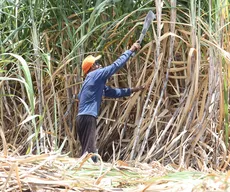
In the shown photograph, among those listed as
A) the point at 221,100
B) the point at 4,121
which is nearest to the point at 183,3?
the point at 221,100

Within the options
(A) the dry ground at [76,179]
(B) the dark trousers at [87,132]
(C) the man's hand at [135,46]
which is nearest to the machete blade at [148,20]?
(C) the man's hand at [135,46]

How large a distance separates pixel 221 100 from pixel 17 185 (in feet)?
5.35

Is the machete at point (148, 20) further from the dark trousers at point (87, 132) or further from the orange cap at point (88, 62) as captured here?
the dark trousers at point (87, 132)

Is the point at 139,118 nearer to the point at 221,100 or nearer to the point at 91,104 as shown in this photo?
the point at 91,104

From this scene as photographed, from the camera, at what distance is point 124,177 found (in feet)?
6.64

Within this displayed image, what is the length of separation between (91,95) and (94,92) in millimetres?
29

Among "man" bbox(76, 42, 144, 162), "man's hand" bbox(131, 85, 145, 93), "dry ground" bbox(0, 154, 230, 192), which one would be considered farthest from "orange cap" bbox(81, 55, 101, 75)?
"dry ground" bbox(0, 154, 230, 192)

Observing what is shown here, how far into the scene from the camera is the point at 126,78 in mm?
3641

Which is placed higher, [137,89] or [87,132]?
[137,89]

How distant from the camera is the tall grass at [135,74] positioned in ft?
10.4

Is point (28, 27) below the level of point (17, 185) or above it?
above

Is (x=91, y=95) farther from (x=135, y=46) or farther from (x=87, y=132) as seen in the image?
(x=135, y=46)

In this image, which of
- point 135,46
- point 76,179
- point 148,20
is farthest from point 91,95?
point 76,179

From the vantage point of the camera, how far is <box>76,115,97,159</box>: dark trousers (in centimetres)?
341
